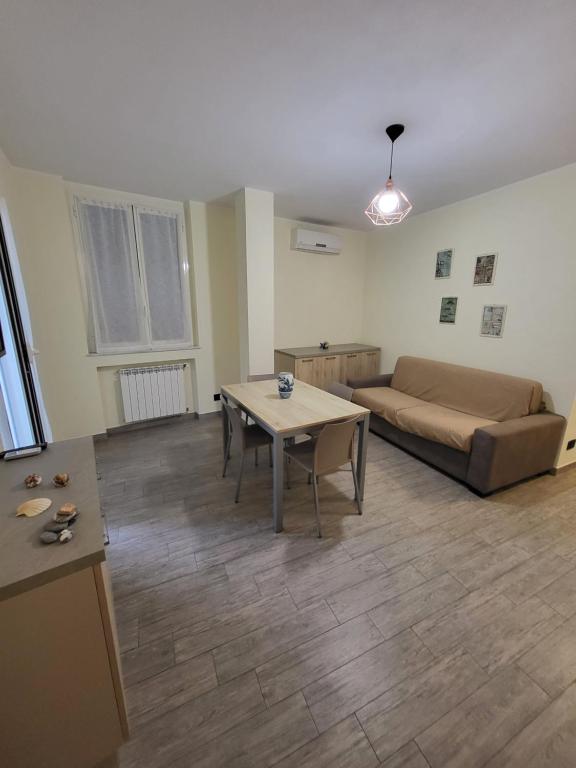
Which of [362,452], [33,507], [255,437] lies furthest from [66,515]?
[362,452]

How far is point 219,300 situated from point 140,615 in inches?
129

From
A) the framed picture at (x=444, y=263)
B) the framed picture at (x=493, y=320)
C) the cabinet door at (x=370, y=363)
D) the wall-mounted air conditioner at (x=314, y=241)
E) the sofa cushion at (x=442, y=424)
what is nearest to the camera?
the sofa cushion at (x=442, y=424)

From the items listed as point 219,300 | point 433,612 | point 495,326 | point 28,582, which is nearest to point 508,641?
point 433,612

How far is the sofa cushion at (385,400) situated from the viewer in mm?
3278

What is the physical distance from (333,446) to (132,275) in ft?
9.76

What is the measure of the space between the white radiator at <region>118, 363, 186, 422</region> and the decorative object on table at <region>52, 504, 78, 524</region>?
2.86 m

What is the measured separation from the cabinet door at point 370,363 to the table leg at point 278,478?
9.76 ft

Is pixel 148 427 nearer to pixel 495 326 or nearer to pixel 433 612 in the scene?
pixel 433 612

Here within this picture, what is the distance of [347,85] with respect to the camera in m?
1.62

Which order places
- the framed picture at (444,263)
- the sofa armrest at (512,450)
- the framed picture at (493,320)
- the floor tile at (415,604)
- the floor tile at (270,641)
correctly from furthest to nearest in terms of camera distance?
the framed picture at (444,263) < the framed picture at (493,320) < the sofa armrest at (512,450) < the floor tile at (415,604) < the floor tile at (270,641)

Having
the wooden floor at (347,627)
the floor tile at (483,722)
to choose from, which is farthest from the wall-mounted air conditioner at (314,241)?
the floor tile at (483,722)

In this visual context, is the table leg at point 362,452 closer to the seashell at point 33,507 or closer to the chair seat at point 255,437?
the chair seat at point 255,437

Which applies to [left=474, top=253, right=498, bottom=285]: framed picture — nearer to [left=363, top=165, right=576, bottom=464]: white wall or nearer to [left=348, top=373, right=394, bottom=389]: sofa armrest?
[left=363, top=165, right=576, bottom=464]: white wall

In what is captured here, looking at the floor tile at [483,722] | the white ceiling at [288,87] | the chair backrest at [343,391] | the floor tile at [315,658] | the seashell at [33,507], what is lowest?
the floor tile at [483,722]
